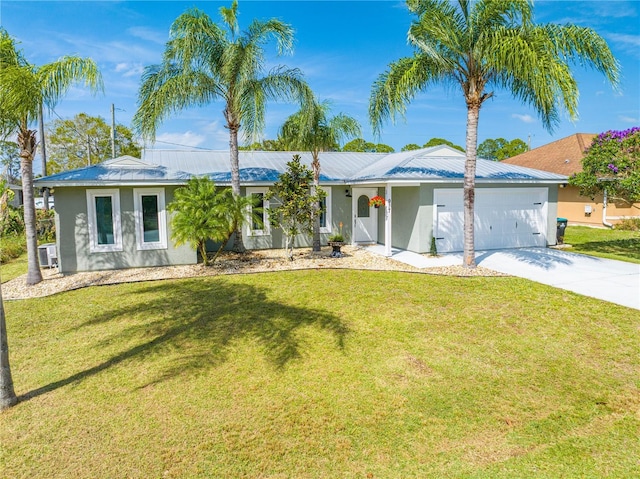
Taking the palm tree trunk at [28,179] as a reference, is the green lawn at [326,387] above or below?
below

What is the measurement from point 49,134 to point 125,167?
1163 inches

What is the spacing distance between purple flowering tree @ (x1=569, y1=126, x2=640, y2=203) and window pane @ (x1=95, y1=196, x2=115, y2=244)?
→ 15036 mm

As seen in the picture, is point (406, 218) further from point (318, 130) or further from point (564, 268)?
→ point (564, 268)

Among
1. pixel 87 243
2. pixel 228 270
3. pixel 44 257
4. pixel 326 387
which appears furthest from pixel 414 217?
pixel 44 257

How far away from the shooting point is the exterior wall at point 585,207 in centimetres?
2253

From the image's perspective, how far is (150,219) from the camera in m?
12.9

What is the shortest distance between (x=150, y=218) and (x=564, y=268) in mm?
12753

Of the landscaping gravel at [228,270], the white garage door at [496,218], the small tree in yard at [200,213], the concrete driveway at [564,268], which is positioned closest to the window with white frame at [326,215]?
the landscaping gravel at [228,270]

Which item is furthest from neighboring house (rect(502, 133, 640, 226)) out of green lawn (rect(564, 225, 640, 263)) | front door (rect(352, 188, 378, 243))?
front door (rect(352, 188, 378, 243))

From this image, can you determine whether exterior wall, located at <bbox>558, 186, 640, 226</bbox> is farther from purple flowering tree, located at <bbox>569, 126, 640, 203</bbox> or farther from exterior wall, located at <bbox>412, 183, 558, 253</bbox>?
purple flowering tree, located at <bbox>569, 126, 640, 203</bbox>

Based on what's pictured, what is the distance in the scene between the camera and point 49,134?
36.0 meters

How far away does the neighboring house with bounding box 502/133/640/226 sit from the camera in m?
22.6

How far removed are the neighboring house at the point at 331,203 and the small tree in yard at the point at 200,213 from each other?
3.92ft

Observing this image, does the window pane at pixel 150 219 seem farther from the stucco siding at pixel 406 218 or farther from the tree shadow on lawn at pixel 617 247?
the tree shadow on lawn at pixel 617 247
